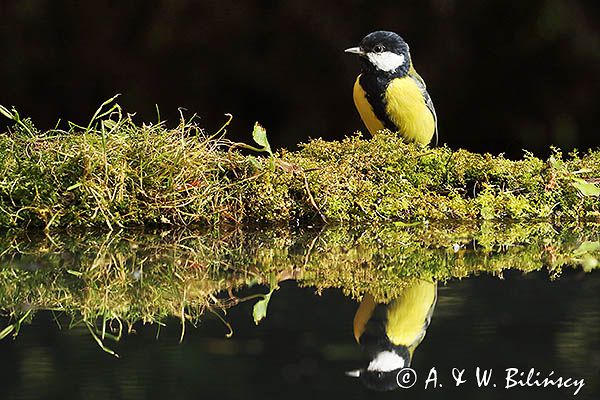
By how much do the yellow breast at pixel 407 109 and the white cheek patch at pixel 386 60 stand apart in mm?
41

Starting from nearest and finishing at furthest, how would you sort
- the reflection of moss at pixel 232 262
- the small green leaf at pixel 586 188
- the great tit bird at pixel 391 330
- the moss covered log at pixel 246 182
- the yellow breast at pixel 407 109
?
the great tit bird at pixel 391 330 → the reflection of moss at pixel 232 262 → the moss covered log at pixel 246 182 → the small green leaf at pixel 586 188 → the yellow breast at pixel 407 109

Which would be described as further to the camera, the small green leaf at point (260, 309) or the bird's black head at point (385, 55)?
the bird's black head at point (385, 55)

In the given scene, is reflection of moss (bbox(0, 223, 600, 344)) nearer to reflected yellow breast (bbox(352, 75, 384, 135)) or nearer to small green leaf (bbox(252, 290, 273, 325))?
small green leaf (bbox(252, 290, 273, 325))

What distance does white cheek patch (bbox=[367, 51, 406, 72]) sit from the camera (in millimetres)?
2607

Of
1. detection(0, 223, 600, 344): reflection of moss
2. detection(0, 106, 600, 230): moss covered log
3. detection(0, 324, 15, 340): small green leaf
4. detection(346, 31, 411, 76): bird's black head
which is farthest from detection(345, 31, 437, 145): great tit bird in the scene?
detection(0, 324, 15, 340): small green leaf

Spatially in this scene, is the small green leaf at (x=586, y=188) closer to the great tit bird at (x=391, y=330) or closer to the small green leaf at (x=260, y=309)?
the great tit bird at (x=391, y=330)

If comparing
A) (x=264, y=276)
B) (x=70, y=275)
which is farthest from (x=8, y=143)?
(x=264, y=276)

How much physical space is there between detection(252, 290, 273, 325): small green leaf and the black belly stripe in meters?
1.43

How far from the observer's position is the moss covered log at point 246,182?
199cm

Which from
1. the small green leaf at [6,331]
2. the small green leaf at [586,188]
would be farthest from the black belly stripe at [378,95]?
the small green leaf at [6,331]

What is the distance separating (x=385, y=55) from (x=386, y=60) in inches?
0.6

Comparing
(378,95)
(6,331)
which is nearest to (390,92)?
(378,95)

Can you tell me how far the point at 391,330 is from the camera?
1.02 metres

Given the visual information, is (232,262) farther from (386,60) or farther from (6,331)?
(386,60)
